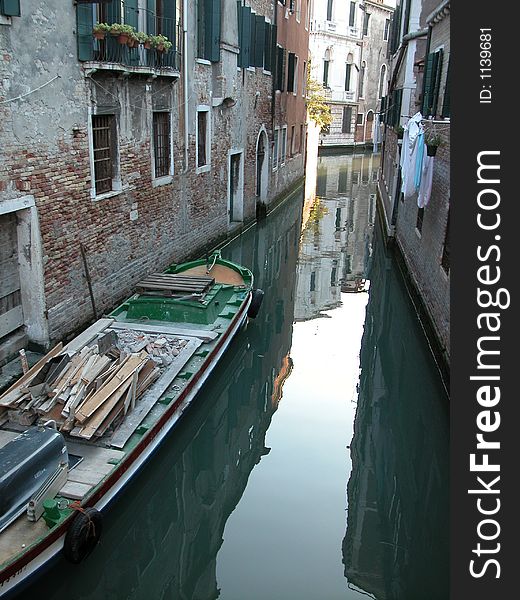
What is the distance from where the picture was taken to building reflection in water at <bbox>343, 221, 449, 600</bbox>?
5.08 metres

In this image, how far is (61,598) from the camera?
4.52 meters

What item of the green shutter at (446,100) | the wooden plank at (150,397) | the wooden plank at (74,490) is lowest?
the wooden plank at (74,490)

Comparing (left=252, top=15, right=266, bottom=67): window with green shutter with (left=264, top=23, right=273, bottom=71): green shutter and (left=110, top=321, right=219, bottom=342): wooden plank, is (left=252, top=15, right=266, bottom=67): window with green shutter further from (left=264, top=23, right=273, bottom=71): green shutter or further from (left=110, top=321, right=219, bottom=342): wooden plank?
Result: (left=110, top=321, right=219, bottom=342): wooden plank

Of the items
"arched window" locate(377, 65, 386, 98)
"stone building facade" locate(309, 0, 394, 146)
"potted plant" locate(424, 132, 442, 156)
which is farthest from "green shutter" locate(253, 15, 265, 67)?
"arched window" locate(377, 65, 386, 98)

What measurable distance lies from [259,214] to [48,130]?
444 inches

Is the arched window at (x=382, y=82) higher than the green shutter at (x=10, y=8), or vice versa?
the arched window at (x=382, y=82)

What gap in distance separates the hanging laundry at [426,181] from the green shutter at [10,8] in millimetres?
6164

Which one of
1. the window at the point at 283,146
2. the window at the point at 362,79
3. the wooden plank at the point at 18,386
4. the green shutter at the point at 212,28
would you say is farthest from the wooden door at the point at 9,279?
the window at the point at 362,79

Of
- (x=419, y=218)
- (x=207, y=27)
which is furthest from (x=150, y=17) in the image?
(x=419, y=218)

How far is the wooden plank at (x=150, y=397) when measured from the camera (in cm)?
546

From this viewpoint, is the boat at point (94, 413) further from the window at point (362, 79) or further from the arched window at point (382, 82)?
the arched window at point (382, 82)

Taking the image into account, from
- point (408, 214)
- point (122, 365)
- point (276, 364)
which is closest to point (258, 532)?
point (122, 365)

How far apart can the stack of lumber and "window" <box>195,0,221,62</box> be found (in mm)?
7233

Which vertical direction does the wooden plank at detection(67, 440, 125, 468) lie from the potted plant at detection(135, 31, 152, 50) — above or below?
below
